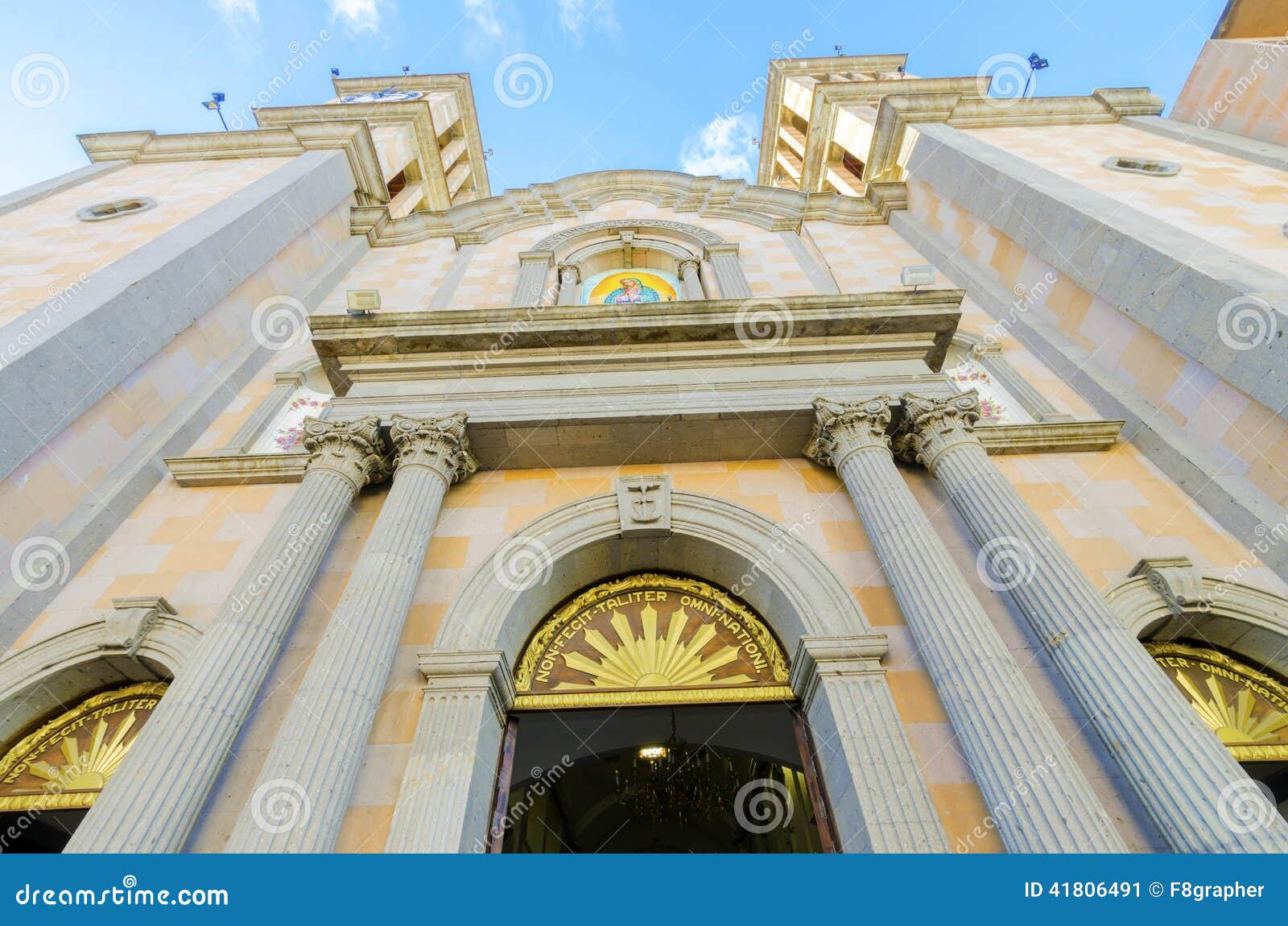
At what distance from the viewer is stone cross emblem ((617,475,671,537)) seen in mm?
8086

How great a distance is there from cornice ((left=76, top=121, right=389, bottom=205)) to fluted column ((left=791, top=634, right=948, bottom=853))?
52.2 feet

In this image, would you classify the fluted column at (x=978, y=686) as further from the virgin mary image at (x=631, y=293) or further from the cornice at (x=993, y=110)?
the cornice at (x=993, y=110)

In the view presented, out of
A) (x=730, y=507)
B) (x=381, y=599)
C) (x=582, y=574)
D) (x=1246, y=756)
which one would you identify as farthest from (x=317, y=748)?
(x=1246, y=756)

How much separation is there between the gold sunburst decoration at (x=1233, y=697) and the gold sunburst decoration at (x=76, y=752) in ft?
37.4

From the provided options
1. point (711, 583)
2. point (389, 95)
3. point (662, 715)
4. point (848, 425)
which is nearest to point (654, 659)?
point (711, 583)

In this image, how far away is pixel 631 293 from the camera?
46.6 feet

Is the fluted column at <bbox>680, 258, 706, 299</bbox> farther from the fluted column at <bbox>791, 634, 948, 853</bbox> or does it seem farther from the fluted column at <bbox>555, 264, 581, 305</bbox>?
the fluted column at <bbox>791, 634, 948, 853</bbox>

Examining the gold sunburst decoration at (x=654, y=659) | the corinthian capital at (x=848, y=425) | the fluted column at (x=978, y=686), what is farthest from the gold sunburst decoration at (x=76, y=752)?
the corinthian capital at (x=848, y=425)

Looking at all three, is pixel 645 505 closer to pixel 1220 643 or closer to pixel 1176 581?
pixel 1176 581

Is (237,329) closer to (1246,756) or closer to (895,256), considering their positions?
(895,256)

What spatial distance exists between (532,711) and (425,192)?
2127 centimetres

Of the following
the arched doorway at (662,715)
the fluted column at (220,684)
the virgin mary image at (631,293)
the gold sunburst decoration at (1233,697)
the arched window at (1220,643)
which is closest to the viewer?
the fluted column at (220,684)

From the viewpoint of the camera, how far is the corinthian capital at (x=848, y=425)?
26.7ft

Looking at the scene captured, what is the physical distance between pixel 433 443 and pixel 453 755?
3.92 metres
